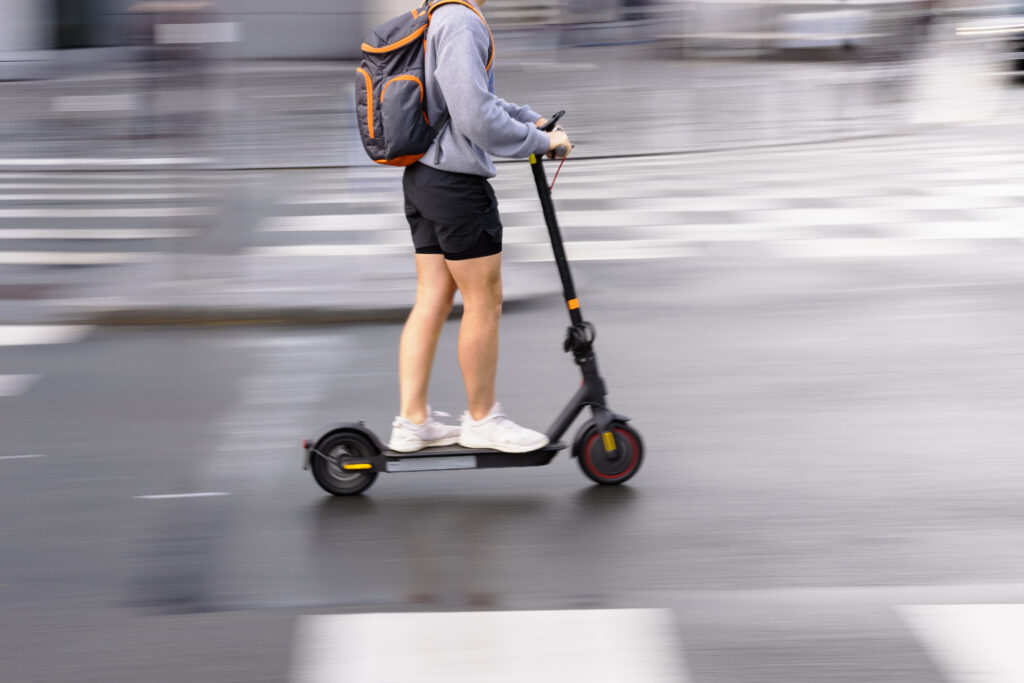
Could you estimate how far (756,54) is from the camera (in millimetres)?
30266

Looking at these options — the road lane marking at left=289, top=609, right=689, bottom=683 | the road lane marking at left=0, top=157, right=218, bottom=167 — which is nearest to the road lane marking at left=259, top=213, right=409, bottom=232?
the road lane marking at left=0, top=157, right=218, bottom=167

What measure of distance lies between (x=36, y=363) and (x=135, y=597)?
313 cm

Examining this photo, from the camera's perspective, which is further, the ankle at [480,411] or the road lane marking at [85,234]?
the road lane marking at [85,234]

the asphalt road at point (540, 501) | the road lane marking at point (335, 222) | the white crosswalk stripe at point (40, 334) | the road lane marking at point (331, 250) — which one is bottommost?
the asphalt road at point (540, 501)

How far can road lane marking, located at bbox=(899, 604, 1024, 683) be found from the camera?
347 cm

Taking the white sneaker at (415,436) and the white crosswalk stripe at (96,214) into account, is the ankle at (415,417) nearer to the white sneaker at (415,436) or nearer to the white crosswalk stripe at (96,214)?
the white sneaker at (415,436)

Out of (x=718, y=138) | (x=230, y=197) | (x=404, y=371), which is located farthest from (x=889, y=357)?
(x=718, y=138)

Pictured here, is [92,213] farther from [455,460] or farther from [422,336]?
[455,460]

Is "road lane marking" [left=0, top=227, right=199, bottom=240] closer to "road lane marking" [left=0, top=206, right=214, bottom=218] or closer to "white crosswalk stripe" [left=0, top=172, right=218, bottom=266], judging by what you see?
"white crosswalk stripe" [left=0, top=172, right=218, bottom=266]

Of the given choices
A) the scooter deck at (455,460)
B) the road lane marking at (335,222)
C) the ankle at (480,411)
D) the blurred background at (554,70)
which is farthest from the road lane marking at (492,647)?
the road lane marking at (335,222)

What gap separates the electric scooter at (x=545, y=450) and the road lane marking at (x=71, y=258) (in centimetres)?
523

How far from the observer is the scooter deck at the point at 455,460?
485 cm

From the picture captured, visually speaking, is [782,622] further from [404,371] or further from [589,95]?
[589,95]

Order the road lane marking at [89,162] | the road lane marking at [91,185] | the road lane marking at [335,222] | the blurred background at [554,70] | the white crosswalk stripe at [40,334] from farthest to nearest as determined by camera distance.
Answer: the road lane marking at [89,162] → the road lane marking at [91,185] → the blurred background at [554,70] → the road lane marking at [335,222] → the white crosswalk stripe at [40,334]
